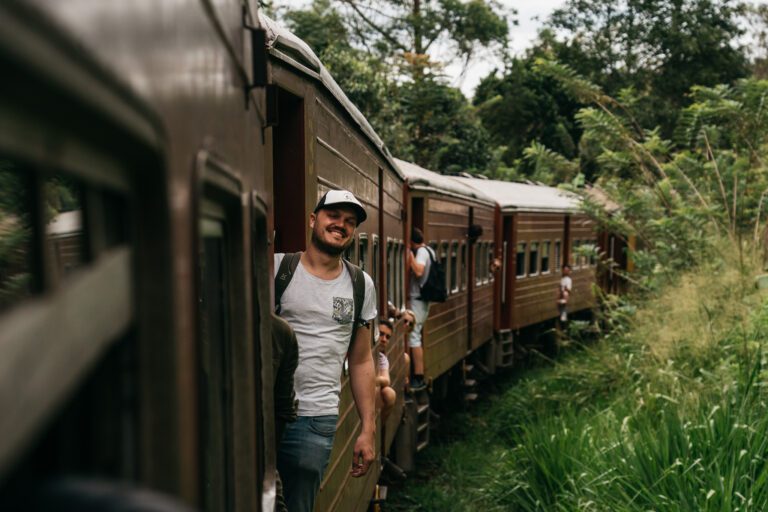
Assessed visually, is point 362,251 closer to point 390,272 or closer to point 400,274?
point 390,272

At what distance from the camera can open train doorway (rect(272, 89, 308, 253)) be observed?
3990 mm

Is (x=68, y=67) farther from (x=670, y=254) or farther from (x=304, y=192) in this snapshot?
(x=670, y=254)

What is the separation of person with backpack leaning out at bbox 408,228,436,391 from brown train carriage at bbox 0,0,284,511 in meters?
7.40

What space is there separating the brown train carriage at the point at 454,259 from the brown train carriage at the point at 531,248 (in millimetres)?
710

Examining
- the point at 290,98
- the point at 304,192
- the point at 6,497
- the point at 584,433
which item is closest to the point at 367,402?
the point at 304,192

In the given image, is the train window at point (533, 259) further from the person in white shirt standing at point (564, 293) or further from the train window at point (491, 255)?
the person in white shirt standing at point (564, 293)

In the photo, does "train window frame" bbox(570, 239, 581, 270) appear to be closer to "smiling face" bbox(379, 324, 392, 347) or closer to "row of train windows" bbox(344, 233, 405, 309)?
"row of train windows" bbox(344, 233, 405, 309)

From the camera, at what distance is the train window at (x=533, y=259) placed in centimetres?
1650

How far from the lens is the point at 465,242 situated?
12.6 metres

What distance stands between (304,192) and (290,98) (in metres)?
0.36

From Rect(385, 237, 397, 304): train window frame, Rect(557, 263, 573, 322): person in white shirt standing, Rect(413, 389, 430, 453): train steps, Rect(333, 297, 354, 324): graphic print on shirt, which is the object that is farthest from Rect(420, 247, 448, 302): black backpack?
Rect(557, 263, 573, 322): person in white shirt standing

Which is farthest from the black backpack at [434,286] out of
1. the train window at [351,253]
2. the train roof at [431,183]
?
the train window at [351,253]

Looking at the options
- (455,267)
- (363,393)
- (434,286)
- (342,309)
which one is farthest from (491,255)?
(342,309)

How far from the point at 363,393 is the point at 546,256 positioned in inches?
528
